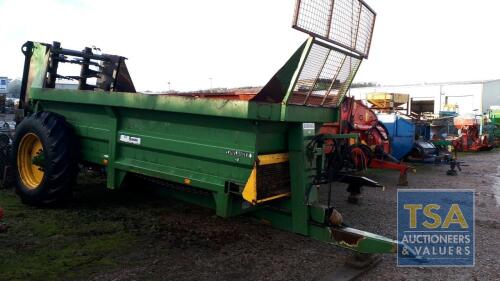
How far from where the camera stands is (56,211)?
200 inches

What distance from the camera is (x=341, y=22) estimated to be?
3.76 meters

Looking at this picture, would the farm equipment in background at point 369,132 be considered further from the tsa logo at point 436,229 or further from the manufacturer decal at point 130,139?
the manufacturer decal at point 130,139

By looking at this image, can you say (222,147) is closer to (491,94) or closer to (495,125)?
(495,125)

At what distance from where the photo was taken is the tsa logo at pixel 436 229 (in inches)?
164

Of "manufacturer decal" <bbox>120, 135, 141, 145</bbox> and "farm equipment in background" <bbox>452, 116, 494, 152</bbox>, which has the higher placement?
"farm equipment in background" <bbox>452, 116, 494, 152</bbox>

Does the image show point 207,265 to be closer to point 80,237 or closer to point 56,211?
point 80,237

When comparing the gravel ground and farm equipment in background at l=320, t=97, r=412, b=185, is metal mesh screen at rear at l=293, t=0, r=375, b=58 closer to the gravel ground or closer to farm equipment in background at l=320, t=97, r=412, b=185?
the gravel ground

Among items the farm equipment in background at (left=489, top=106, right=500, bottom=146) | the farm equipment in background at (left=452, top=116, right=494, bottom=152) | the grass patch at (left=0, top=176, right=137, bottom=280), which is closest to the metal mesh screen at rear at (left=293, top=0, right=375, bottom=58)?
the grass patch at (left=0, top=176, right=137, bottom=280)

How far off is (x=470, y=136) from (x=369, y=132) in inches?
455

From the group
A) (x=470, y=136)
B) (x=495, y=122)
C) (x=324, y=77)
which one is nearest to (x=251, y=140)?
(x=324, y=77)

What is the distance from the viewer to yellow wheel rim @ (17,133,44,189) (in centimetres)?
537

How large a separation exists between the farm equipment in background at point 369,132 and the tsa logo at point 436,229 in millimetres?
1215

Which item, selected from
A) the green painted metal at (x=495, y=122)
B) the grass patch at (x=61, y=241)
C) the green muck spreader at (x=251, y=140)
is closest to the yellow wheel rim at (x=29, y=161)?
the grass patch at (x=61, y=241)

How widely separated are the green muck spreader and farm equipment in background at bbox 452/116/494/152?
51.1ft
